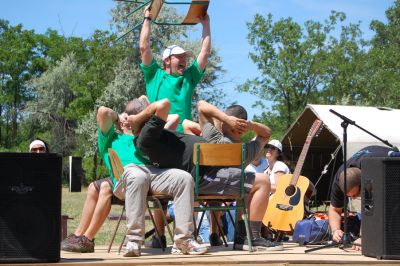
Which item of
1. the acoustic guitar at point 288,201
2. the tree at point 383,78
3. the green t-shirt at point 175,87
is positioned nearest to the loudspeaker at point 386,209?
the green t-shirt at point 175,87

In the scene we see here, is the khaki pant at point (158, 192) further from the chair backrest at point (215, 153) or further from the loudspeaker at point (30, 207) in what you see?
the loudspeaker at point (30, 207)

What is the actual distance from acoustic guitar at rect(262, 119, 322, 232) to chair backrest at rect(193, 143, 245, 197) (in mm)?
2673

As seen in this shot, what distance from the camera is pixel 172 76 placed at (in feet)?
22.7

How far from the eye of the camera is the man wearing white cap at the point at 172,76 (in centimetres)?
684

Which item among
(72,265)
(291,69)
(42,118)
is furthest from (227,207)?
(42,118)

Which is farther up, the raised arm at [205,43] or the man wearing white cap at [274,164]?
the raised arm at [205,43]

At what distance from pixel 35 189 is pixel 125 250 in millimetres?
995

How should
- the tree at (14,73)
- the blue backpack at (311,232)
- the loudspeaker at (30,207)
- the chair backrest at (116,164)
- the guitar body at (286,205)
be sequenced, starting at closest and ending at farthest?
1. the loudspeaker at (30,207)
2. the chair backrest at (116,164)
3. the blue backpack at (311,232)
4. the guitar body at (286,205)
5. the tree at (14,73)

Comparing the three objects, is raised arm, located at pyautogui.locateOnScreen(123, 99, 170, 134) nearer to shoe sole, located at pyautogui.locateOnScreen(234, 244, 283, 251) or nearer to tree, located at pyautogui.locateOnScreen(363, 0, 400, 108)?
shoe sole, located at pyautogui.locateOnScreen(234, 244, 283, 251)

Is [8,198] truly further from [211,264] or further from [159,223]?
[159,223]

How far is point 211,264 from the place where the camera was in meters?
5.32

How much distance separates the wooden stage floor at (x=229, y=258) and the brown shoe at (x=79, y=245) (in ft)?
0.24

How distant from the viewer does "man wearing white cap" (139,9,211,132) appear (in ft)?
22.4

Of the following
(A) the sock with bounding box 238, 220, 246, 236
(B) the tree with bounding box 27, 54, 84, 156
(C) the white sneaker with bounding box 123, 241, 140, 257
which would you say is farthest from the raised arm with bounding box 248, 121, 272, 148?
(B) the tree with bounding box 27, 54, 84, 156
